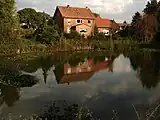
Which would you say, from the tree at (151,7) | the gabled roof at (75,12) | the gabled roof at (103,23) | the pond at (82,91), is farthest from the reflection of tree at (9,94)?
the tree at (151,7)

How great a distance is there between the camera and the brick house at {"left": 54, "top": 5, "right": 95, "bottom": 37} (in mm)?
64131

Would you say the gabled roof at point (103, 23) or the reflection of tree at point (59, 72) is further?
the gabled roof at point (103, 23)

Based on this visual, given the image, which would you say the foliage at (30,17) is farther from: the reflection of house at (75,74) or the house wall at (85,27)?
the reflection of house at (75,74)

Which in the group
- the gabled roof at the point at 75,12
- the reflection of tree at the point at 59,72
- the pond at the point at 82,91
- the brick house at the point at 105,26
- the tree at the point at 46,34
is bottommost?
the pond at the point at 82,91

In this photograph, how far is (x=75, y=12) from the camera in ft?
221

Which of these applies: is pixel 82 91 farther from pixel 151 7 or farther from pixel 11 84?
pixel 151 7

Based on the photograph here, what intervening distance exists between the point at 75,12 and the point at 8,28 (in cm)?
3347

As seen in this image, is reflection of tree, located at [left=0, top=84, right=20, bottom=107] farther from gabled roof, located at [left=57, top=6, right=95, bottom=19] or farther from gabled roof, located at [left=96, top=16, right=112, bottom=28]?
gabled roof, located at [left=96, top=16, right=112, bottom=28]

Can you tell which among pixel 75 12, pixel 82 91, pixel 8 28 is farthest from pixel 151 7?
pixel 82 91

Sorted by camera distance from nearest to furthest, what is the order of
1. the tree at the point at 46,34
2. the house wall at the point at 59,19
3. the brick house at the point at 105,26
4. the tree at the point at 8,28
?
the tree at the point at 8,28 → the tree at the point at 46,34 → the house wall at the point at 59,19 → the brick house at the point at 105,26

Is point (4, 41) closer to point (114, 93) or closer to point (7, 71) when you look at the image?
point (7, 71)

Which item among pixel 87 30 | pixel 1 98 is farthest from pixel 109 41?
pixel 1 98

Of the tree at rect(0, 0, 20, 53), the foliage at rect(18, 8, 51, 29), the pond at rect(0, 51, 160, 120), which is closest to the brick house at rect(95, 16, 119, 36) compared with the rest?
the foliage at rect(18, 8, 51, 29)

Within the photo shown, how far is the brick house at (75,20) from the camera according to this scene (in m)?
64.1
